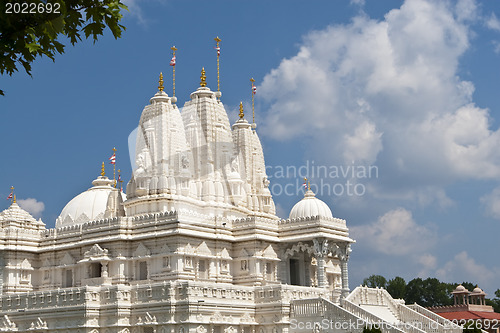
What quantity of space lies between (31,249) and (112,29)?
140 feet

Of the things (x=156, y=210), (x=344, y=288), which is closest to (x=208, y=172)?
(x=156, y=210)

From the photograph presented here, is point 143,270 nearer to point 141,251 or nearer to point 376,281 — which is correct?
point 141,251

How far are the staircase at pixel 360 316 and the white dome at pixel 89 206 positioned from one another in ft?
59.4

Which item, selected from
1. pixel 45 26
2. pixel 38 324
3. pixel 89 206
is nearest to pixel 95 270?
pixel 38 324

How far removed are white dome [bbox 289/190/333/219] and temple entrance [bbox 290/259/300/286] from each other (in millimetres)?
3292

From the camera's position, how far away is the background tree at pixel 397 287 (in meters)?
92.6

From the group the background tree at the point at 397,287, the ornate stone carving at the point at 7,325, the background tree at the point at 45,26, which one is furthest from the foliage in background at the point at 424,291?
the background tree at the point at 45,26

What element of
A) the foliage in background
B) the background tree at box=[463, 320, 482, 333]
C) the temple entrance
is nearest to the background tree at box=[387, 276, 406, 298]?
the foliage in background

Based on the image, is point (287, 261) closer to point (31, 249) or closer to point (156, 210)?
point (156, 210)

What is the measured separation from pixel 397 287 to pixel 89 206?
52.5m

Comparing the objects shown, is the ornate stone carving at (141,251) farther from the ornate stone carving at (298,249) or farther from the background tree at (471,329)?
the background tree at (471,329)

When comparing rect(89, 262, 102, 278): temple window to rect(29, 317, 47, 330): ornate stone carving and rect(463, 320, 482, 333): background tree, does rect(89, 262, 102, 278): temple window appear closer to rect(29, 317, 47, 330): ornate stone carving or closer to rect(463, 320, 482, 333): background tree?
rect(29, 317, 47, 330): ornate stone carving

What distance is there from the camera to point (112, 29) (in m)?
10.5

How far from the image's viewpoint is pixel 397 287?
306ft
